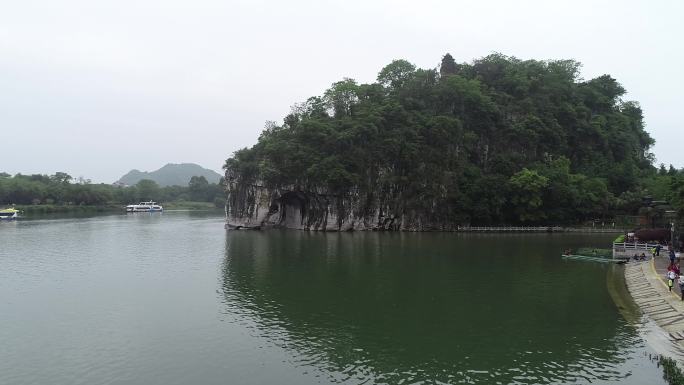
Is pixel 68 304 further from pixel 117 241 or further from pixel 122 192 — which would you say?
pixel 122 192

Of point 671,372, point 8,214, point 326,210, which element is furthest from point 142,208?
point 671,372

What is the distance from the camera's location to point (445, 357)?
18.5 metres

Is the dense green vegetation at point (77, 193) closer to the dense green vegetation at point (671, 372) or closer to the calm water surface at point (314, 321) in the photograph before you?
the calm water surface at point (314, 321)

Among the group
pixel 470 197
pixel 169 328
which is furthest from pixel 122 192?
pixel 169 328

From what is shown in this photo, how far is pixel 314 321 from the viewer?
76.8 ft

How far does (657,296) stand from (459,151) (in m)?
53.5

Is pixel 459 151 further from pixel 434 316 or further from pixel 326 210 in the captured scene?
pixel 434 316

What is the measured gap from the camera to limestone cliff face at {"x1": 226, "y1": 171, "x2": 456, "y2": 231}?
74.8 meters

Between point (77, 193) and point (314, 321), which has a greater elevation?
point (77, 193)

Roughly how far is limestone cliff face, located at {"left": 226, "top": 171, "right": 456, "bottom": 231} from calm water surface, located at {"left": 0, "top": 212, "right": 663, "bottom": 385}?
29434mm

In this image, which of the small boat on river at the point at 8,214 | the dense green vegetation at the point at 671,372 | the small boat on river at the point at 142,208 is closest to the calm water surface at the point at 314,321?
the dense green vegetation at the point at 671,372

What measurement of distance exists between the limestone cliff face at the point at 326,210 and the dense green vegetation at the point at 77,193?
56.6 metres

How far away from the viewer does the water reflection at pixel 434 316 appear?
17.6 m

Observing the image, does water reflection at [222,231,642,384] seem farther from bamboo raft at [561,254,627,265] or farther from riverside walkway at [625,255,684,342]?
riverside walkway at [625,255,684,342]
